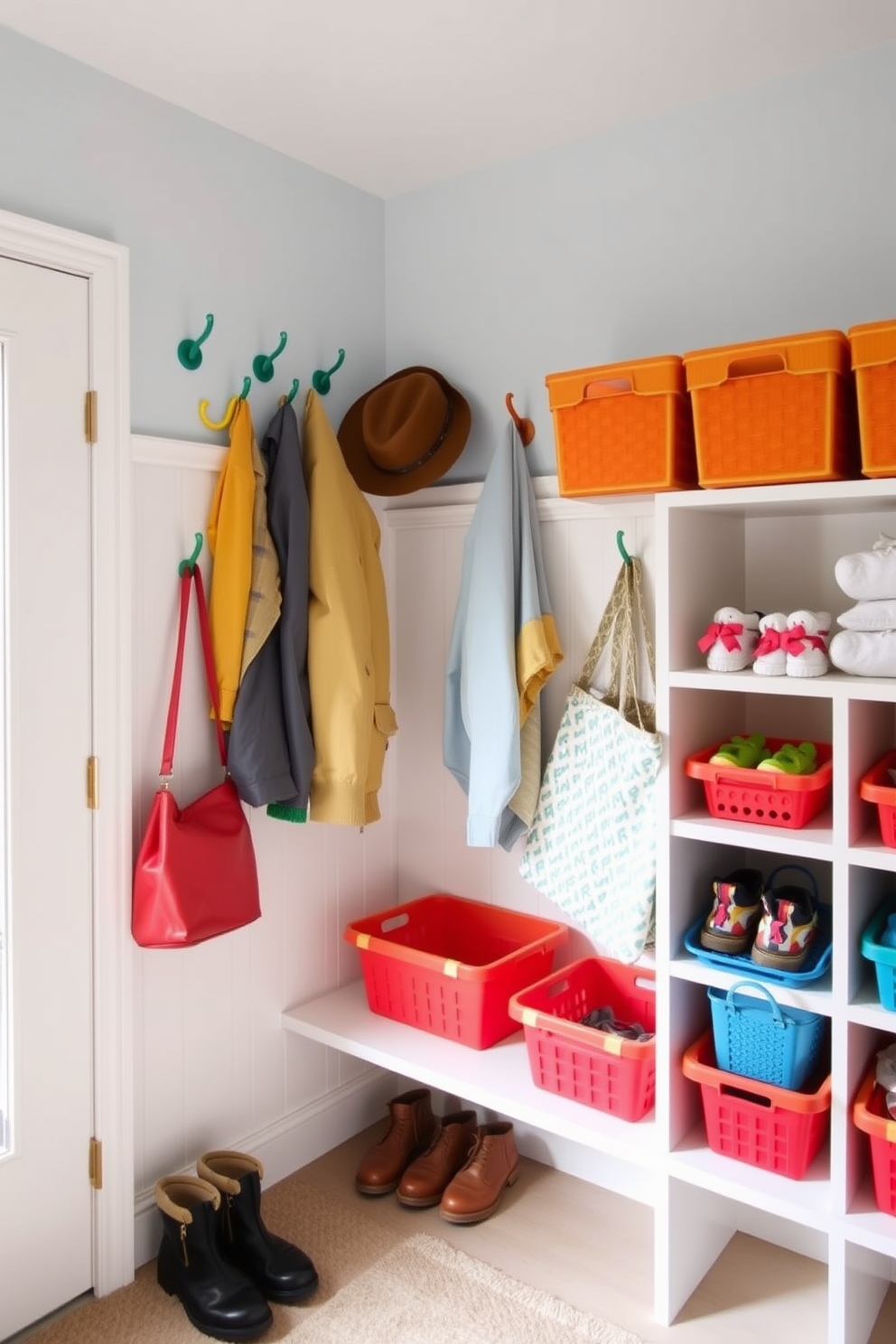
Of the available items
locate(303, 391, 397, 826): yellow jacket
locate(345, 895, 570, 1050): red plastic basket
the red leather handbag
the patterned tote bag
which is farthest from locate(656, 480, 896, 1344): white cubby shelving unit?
the red leather handbag

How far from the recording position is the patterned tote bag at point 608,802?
217 centimetres

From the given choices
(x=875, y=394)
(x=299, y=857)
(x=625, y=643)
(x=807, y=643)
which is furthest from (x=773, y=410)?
(x=299, y=857)

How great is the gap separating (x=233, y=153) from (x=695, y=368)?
48.3 inches

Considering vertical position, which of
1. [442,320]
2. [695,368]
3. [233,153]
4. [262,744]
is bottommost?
[262,744]

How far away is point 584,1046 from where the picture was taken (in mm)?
2141

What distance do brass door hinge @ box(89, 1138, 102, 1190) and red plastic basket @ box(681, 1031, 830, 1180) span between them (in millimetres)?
1191

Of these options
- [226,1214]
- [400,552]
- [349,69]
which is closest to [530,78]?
[349,69]

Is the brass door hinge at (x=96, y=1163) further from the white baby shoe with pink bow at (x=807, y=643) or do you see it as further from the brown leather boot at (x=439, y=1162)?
the white baby shoe with pink bow at (x=807, y=643)

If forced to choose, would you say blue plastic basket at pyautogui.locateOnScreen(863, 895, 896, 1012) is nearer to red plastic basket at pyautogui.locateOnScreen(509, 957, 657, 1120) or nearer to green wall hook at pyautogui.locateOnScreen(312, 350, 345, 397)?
red plastic basket at pyautogui.locateOnScreen(509, 957, 657, 1120)

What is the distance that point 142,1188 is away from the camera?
90.0 inches

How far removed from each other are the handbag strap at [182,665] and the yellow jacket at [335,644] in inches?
9.0

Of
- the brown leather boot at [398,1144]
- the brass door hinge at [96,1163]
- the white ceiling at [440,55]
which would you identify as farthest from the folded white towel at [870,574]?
the brass door hinge at [96,1163]

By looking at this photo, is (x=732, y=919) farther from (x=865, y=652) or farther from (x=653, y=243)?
(x=653, y=243)

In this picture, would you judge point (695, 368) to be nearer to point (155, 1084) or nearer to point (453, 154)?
point (453, 154)
